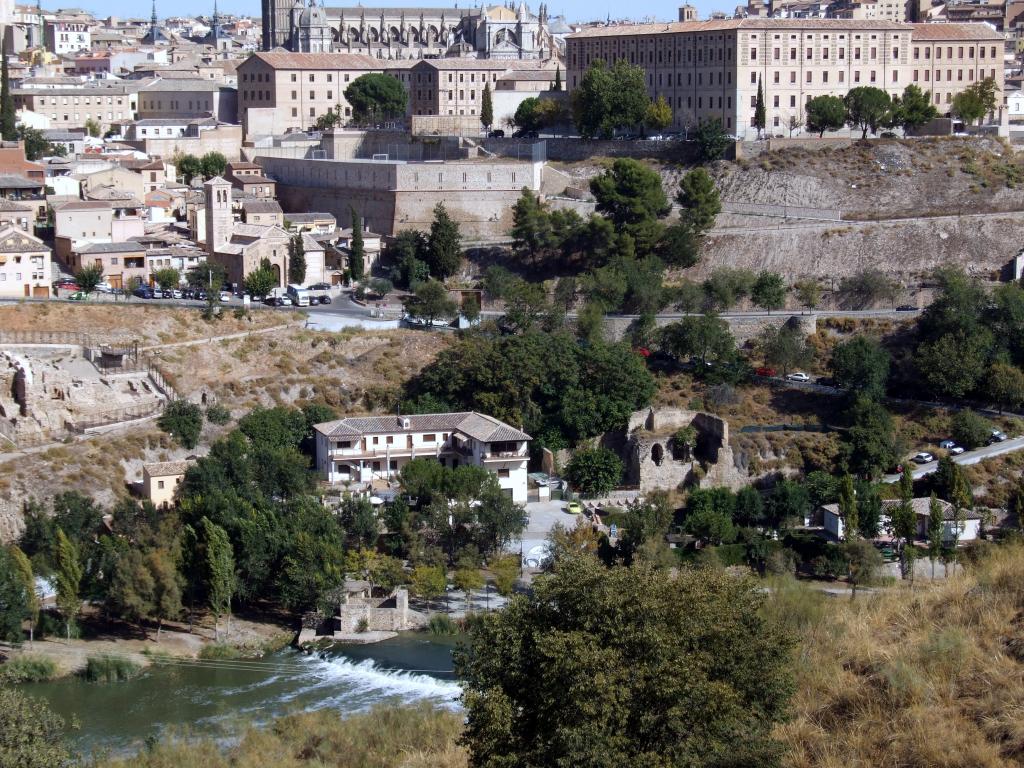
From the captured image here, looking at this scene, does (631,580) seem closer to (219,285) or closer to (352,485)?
(352,485)

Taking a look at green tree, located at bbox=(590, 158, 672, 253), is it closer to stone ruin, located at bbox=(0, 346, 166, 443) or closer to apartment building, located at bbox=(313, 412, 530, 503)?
apartment building, located at bbox=(313, 412, 530, 503)

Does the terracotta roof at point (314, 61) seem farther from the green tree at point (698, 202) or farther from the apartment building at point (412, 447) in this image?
the apartment building at point (412, 447)

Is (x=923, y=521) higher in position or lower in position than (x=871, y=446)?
lower

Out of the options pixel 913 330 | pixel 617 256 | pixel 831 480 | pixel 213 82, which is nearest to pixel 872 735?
pixel 831 480

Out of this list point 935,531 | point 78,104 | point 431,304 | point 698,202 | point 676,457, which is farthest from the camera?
point 78,104

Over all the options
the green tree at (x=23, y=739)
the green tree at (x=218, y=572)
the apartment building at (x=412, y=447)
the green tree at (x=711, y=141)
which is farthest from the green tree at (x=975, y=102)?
the green tree at (x=23, y=739)

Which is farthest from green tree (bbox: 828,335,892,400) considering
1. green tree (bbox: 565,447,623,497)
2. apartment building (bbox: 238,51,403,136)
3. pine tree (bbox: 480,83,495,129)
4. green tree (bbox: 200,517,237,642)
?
apartment building (bbox: 238,51,403,136)

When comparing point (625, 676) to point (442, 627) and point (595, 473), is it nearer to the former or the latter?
point (442, 627)

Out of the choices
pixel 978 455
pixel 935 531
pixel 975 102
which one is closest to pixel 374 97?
pixel 975 102
